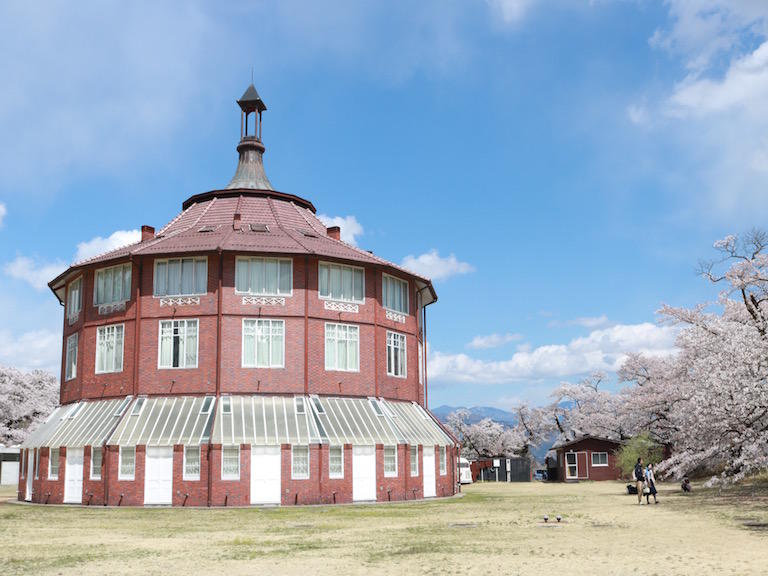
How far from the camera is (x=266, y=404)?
37469 mm

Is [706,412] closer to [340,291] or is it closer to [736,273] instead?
[736,273]

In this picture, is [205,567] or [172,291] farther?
[172,291]

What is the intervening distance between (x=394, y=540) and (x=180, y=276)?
22272 millimetres

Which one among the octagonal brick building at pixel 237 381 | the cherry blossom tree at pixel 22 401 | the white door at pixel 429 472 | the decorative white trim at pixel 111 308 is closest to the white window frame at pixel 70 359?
the octagonal brick building at pixel 237 381

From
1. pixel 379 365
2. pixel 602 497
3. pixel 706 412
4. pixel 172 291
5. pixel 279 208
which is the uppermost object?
pixel 279 208

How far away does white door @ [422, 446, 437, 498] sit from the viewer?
39281 millimetres

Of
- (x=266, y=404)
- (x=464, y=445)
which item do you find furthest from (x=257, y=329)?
(x=464, y=445)

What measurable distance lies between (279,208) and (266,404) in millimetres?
12723

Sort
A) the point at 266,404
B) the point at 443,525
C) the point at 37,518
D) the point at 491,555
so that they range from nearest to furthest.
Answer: the point at 491,555, the point at 443,525, the point at 37,518, the point at 266,404

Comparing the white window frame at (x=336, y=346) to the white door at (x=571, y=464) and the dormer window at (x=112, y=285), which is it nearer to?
the dormer window at (x=112, y=285)

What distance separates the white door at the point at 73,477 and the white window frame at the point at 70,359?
673 cm

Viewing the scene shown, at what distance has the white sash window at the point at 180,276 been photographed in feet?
128

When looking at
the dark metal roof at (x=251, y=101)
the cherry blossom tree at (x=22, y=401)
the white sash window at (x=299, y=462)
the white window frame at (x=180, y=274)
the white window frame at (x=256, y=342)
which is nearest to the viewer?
the white sash window at (x=299, y=462)

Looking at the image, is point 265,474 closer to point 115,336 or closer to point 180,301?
point 180,301
